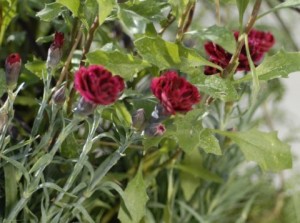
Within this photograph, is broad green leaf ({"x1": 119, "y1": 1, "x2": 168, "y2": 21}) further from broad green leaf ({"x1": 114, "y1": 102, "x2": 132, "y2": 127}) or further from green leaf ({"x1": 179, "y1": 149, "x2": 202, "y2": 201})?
green leaf ({"x1": 179, "y1": 149, "x2": 202, "y2": 201})

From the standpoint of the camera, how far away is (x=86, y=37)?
334mm

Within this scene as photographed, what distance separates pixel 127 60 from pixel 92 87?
40 mm


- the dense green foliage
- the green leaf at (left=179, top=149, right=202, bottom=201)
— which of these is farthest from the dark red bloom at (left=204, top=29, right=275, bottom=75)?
the green leaf at (left=179, top=149, right=202, bottom=201)

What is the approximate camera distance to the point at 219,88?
30cm

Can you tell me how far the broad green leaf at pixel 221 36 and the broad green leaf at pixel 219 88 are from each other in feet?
0.07

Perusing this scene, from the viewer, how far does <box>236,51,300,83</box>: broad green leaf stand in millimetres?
309

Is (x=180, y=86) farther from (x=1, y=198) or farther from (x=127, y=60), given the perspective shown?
(x=1, y=198)

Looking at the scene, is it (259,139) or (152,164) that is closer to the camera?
(259,139)

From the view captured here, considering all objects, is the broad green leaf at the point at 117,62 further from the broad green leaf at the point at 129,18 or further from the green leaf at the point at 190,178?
the green leaf at the point at 190,178

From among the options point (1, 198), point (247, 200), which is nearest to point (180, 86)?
point (1, 198)

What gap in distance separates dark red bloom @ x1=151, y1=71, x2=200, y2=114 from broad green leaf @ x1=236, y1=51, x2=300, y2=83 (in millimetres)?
48

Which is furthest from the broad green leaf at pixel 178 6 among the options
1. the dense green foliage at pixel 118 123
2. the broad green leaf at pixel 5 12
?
the broad green leaf at pixel 5 12

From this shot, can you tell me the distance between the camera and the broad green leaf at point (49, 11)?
12.1 inches

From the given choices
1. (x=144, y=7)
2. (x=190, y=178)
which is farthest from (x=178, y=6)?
(x=190, y=178)
